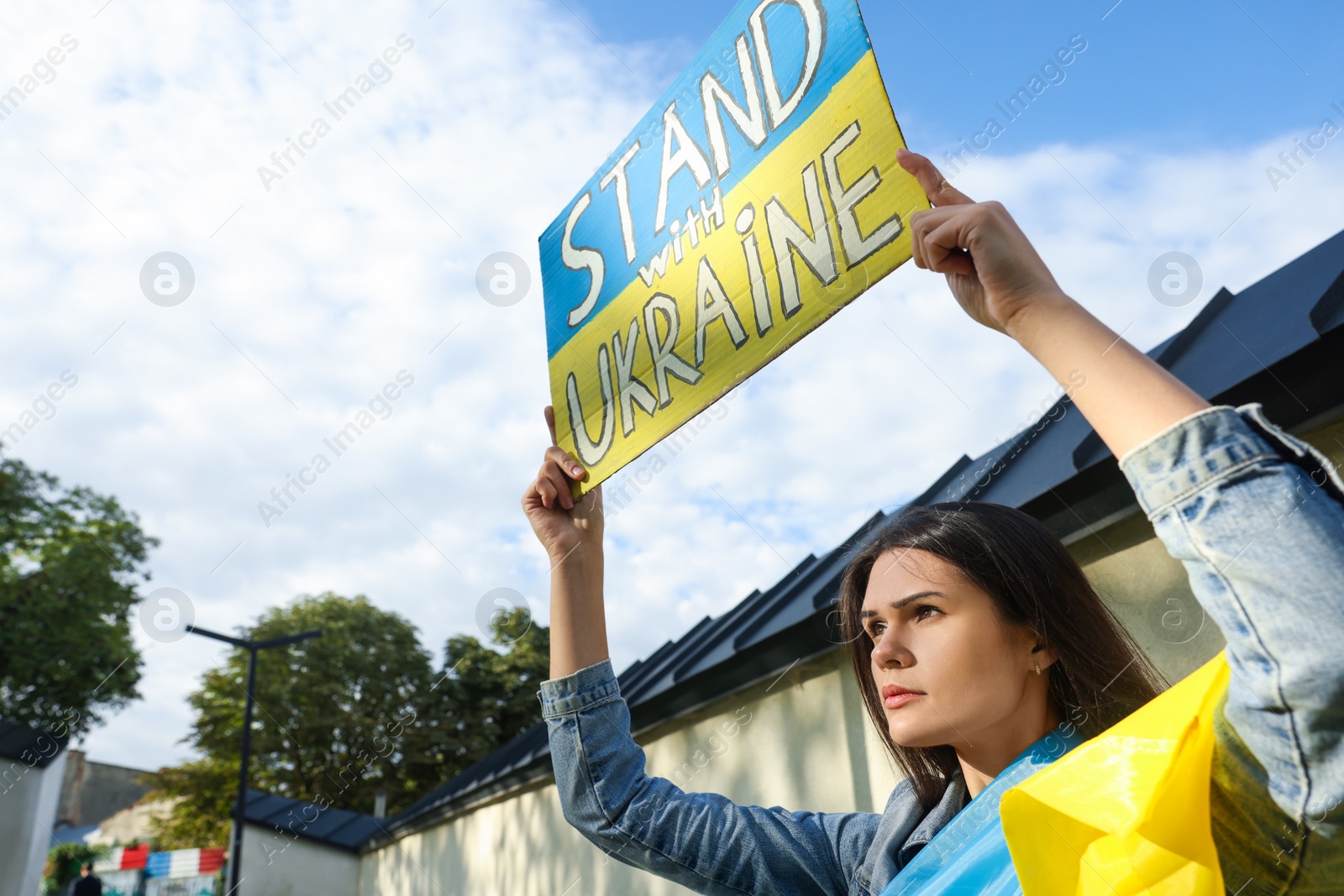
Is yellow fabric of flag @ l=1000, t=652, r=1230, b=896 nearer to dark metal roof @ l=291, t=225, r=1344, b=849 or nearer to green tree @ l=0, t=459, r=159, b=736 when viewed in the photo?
dark metal roof @ l=291, t=225, r=1344, b=849

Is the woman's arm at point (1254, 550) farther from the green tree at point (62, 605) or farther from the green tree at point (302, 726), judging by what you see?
the green tree at point (302, 726)

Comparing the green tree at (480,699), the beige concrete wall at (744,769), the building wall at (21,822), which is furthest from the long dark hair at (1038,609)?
the green tree at (480,699)

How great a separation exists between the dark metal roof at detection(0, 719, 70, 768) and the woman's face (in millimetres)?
14310

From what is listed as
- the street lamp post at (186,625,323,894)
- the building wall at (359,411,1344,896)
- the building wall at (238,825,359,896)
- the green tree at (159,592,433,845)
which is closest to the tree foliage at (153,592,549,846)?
the green tree at (159,592,433,845)

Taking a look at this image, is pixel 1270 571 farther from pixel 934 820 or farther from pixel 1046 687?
pixel 934 820

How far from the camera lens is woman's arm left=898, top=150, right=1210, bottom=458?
104 cm

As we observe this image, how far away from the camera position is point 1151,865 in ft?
3.15

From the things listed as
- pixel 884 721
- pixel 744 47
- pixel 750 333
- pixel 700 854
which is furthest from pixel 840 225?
pixel 700 854

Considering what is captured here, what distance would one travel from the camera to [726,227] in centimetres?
198

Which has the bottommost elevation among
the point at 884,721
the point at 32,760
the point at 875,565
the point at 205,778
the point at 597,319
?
the point at 884,721

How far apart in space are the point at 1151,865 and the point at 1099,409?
1.58 feet

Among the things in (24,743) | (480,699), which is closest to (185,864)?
(480,699)

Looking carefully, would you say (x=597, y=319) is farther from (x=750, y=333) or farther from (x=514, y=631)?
(x=514, y=631)

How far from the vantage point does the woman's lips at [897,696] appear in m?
1.68
